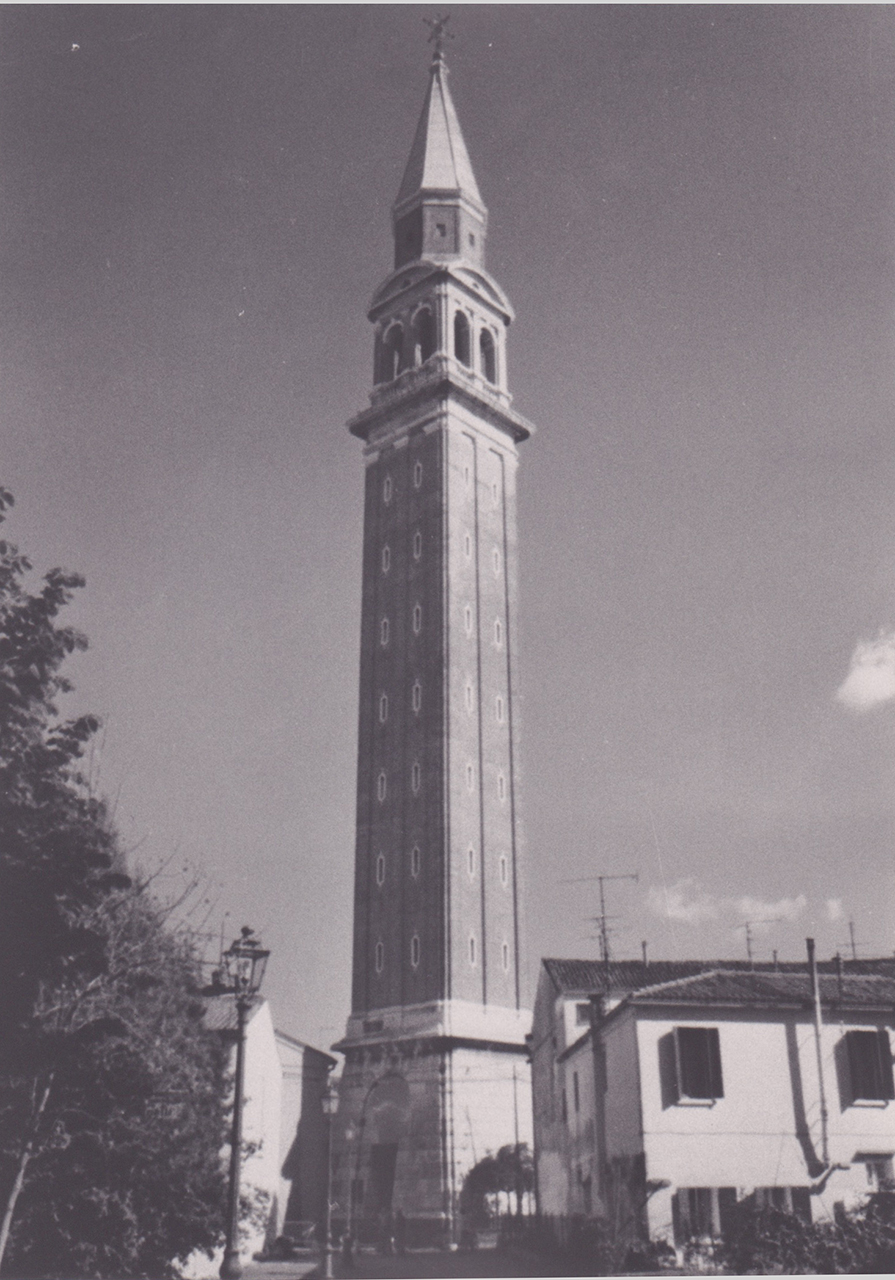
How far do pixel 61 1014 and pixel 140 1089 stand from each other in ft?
7.53

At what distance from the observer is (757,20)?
1783 cm

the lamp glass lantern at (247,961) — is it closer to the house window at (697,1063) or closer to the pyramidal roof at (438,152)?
the house window at (697,1063)

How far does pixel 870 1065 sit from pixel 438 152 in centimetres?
5790

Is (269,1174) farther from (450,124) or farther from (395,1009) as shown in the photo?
(450,124)

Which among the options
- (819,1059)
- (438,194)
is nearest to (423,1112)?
(819,1059)

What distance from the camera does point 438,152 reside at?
6788cm

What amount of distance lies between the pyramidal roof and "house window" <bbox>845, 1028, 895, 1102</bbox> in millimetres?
54076

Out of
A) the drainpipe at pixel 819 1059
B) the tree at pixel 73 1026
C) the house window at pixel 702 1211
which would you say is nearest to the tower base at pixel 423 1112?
the house window at pixel 702 1211

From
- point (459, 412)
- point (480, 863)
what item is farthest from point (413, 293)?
point (480, 863)

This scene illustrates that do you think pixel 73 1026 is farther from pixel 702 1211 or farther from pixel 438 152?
pixel 438 152

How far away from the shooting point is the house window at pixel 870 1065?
23938 millimetres

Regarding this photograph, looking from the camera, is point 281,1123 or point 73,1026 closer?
point 73,1026

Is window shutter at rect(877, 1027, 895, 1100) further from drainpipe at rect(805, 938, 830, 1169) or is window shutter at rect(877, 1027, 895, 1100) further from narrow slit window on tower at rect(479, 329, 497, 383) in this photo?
narrow slit window on tower at rect(479, 329, 497, 383)

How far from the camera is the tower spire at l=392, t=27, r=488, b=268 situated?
216 feet
